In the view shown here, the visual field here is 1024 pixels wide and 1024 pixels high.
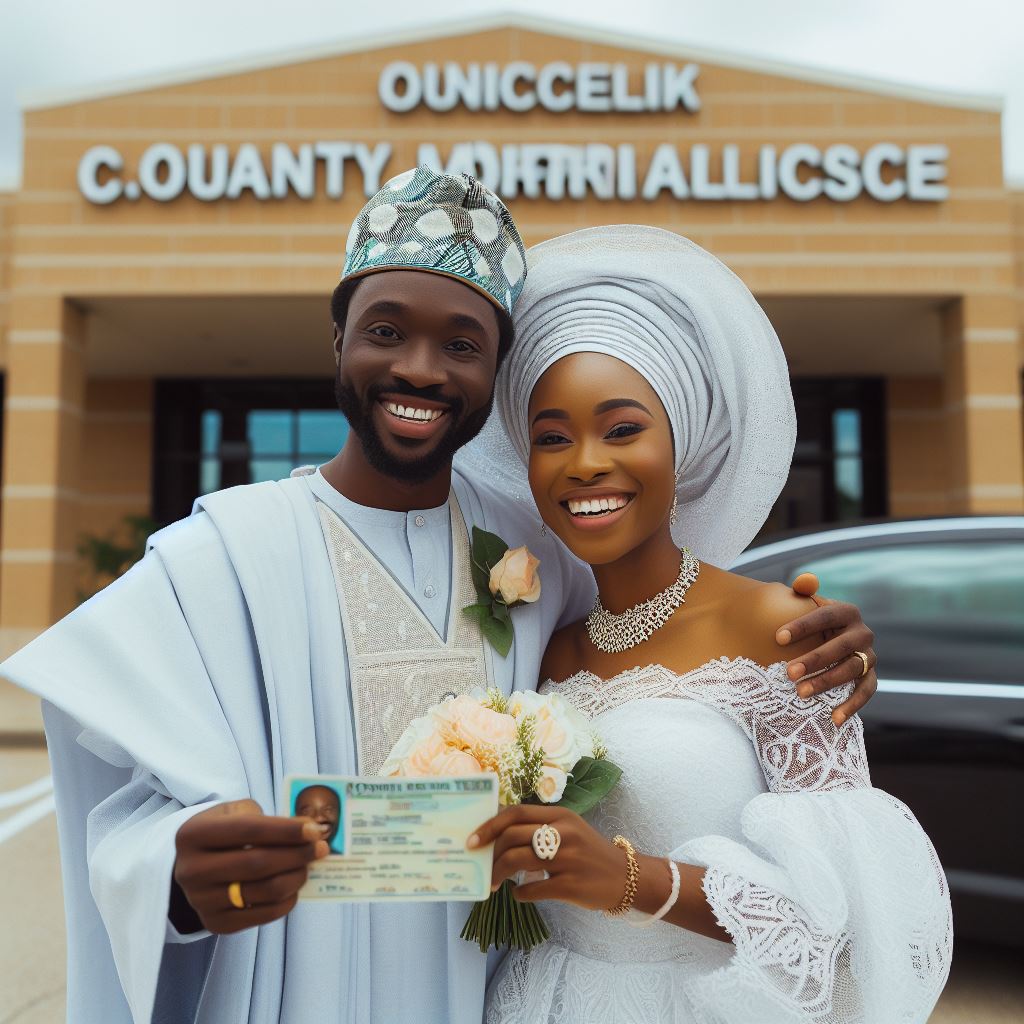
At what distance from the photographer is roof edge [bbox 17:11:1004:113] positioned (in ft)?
37.4

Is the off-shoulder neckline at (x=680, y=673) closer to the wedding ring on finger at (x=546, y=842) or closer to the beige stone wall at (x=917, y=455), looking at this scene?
the wedding ring on finger at (x=546, y=842)

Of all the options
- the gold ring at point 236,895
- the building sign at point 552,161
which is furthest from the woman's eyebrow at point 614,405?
the building sign at point 552,161

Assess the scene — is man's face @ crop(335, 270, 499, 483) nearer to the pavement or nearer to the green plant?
the pavement

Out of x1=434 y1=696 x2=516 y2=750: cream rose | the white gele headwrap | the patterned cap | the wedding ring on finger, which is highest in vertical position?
the patterned cap

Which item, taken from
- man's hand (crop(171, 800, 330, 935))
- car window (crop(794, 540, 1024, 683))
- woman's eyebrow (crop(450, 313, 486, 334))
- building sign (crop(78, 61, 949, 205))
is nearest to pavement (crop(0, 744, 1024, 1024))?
car window (crop(794, 540, 1024, 683))

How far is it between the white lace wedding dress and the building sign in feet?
33.7

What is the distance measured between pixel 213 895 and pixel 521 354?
1.10 m

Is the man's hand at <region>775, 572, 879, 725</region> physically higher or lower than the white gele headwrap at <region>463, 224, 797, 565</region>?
lower

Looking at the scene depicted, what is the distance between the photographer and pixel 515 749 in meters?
Result: 1.40

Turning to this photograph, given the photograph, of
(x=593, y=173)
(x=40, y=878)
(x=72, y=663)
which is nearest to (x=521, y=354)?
(x=72, y=663)

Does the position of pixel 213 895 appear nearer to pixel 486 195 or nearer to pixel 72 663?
pixel 72 663

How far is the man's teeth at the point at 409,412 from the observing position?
1735 mm

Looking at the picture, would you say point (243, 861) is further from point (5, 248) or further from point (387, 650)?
point (5, 248)

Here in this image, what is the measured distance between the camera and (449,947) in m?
1.61
